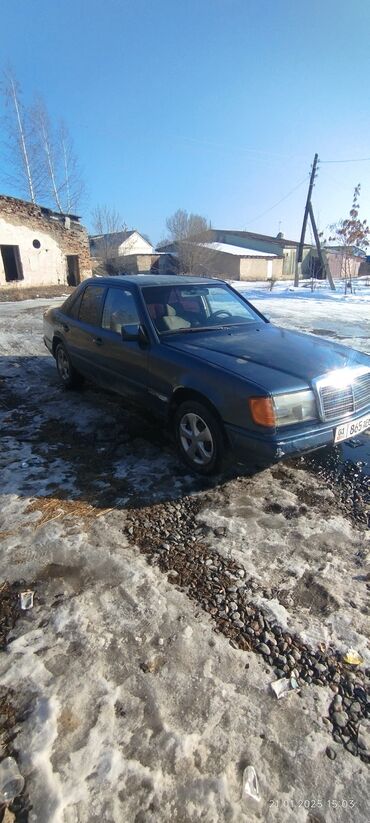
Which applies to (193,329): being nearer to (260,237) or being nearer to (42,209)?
(42,209)

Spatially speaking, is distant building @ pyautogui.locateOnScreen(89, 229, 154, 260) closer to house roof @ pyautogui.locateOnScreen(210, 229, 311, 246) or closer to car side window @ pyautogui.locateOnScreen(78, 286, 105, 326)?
house roof @ pyautogui.locateOnScreen(210, 229, 311, 246)

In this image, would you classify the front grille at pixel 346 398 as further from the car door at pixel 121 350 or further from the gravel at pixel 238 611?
the car door at pixel 121 350

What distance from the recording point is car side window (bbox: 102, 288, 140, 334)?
4.06 meters

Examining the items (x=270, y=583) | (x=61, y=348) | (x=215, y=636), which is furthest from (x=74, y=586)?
(x=61, y=348)

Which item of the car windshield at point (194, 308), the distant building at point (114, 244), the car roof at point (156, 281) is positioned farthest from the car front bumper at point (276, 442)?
the distant building at point (114, 244)

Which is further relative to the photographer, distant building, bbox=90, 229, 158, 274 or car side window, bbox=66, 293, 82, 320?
distant building, bbox=90, 229, 158, 274

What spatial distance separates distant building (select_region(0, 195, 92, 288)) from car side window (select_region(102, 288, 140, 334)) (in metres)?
17.7

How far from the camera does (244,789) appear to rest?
1.42 m

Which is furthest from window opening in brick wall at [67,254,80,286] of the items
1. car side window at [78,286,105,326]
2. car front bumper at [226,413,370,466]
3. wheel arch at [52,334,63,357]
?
car front bumper at [226,413,370,466]

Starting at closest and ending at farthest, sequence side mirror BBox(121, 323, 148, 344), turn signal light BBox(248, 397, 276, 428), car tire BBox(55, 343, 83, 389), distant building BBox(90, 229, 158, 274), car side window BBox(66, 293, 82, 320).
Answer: turn signal light BBox(248, 397, 276, 428), side mirror BBox(121, 323, 148, 344), car side window BBox(66, 293, 82, 320), car tire BBox(55, 343, 83, 389), distant building BBox(90, 229, 158, 274)

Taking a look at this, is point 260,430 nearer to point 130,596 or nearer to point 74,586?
point 130,596

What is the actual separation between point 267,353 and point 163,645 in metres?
2.26

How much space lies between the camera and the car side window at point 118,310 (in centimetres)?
406

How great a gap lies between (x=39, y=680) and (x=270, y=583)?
1.28 meters
